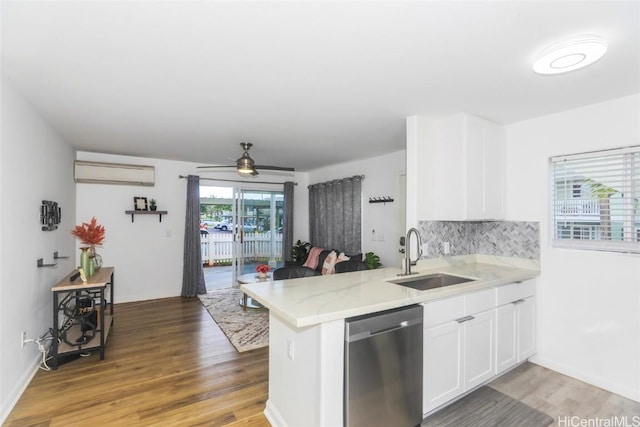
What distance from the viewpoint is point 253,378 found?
2.66 metres

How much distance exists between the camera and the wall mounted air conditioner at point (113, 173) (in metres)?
4.57

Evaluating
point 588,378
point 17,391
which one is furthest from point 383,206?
point 17,391

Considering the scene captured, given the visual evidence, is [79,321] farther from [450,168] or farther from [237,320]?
[450,168]

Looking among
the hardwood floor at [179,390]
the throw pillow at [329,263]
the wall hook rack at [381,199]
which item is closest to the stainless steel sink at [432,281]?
the hardwood floor at [179,390]

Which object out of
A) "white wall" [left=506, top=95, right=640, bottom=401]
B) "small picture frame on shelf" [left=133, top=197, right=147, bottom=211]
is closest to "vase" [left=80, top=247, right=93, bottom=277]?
"small picture frame on shelf" [left=133, top=197, right=147, bottom=211]

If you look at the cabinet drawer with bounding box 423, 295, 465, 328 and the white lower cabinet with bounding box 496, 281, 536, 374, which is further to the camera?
the white lower cabinet with bounding box 496, 281, 536, 374

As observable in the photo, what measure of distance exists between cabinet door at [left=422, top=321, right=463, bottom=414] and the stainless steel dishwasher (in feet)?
A: 0.35

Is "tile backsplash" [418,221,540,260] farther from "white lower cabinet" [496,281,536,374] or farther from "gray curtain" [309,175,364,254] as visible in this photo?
"gray curtain" [309,175,364,254]

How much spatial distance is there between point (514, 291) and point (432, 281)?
721mm

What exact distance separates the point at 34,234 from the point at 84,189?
2.38 meters

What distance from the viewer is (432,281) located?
8.96 ft

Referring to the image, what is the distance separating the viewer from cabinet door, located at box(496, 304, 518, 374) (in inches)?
99.6

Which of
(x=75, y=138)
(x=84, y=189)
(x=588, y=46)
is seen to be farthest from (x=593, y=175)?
(x=84, y=189)

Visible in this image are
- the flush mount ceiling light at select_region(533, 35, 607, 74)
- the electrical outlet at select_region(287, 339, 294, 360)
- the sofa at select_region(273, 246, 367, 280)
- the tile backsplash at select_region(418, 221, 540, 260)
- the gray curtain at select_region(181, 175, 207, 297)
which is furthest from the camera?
the gray curtain at select_region(181, 175, 207, 297)
